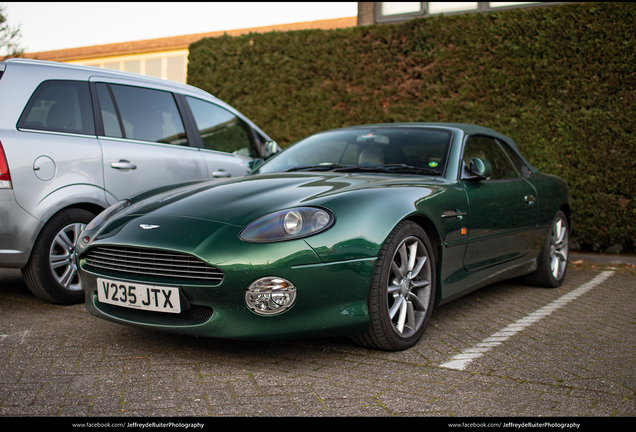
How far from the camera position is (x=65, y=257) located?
13.5 feet

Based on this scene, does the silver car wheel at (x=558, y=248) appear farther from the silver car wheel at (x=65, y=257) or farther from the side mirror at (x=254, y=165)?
the silver car wheel at (x=65, y=257)

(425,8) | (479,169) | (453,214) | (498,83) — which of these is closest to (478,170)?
(479,169)

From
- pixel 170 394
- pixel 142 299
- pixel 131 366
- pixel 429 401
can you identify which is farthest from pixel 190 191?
pixel 429 401

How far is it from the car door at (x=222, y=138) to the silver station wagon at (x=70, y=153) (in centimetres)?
12

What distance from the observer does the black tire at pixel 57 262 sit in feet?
13.0

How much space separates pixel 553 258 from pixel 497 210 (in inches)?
59.8

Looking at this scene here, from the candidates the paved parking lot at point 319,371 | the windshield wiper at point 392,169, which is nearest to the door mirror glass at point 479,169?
the windshield wiper at point 392,169

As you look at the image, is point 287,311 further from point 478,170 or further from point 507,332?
point 478,170

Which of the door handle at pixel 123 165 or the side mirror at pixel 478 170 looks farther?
the door handle at pixel 123 165

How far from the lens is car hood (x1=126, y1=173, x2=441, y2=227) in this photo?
298 centimetres

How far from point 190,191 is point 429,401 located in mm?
1867

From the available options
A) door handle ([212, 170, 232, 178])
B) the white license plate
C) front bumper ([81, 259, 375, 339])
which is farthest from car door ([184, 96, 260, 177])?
front bumper ([81, 259, 375, 339])

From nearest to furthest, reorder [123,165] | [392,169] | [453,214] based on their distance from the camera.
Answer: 1. [453,214]
2. [392,169]
3. [123,165]

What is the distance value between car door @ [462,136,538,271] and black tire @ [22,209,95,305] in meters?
2.74
